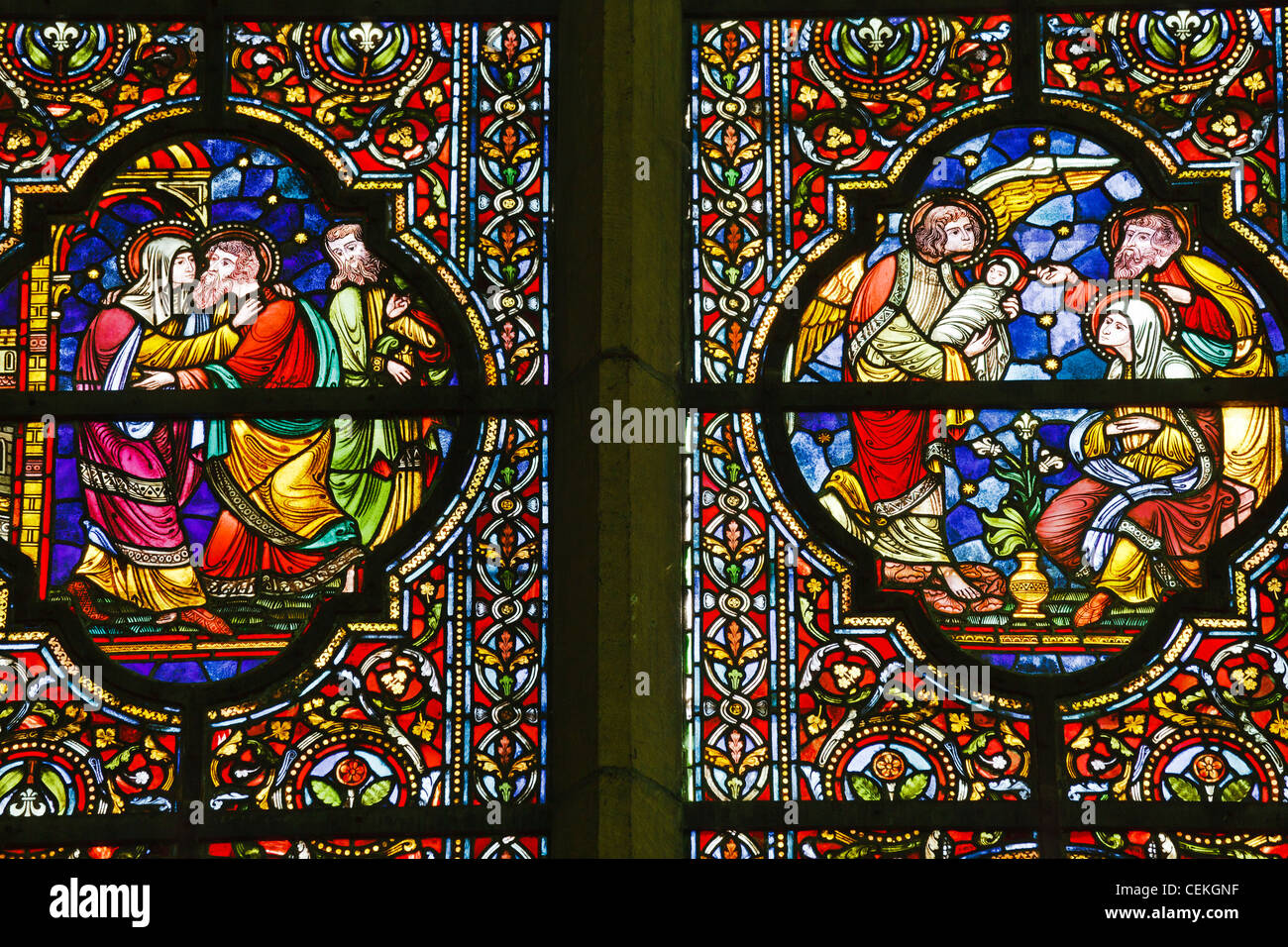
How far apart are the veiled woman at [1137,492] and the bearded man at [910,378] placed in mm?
411

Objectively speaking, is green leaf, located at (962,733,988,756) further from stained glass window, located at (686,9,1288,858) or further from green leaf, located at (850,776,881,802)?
green leaf, located at (850,776,881,802)

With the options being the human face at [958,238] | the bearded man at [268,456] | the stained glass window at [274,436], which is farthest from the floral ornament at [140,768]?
the human face at [958,238]

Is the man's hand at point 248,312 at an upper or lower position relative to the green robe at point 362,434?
upper

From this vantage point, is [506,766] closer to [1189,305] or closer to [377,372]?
[377,372]

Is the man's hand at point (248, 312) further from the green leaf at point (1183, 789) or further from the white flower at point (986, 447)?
the green leaf at point (1183, 789)

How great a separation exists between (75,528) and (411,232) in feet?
5.51

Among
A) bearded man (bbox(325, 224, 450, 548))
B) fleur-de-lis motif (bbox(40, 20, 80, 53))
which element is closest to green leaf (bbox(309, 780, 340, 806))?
bearded man (bbox(325, 224, 450, 548))

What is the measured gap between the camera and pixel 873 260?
12203mm

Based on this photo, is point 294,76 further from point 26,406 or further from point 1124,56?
point 1124,56

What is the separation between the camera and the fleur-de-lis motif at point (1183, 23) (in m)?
12.5

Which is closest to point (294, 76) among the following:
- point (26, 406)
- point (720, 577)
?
point (26, 406)

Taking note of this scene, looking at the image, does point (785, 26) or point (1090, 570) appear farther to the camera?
point (785, 26)

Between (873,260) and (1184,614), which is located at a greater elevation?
(873,260)

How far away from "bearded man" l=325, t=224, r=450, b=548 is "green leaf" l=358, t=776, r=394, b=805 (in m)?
0.91
